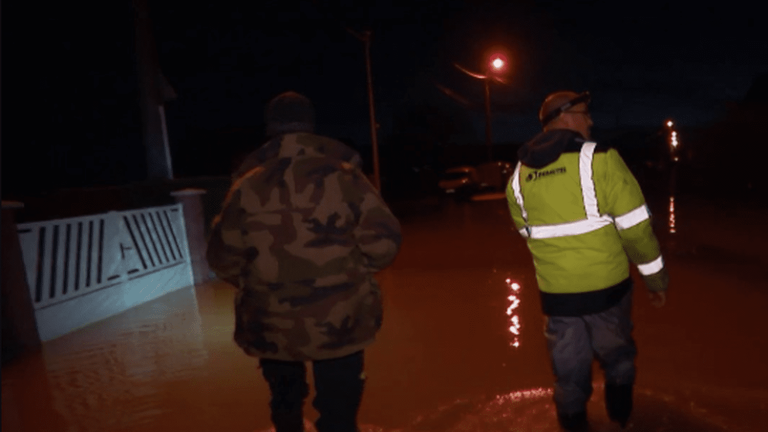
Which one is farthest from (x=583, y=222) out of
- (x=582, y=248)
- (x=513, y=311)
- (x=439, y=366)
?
(x=513, y=311)

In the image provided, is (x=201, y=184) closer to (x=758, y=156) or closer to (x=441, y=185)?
(x=441, y=185)

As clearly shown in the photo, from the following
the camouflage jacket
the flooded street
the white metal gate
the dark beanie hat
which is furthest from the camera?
the white metal gate

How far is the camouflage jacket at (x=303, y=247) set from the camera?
231cm

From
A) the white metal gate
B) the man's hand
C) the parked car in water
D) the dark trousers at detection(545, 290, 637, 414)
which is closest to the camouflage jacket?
the dark trousers at detection(545, 290, 637, 414)

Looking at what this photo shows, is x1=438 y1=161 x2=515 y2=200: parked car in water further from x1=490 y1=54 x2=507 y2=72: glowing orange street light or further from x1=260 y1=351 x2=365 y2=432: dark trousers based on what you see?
x1=260 y1=351 x2=365 y2=432: dark trousers

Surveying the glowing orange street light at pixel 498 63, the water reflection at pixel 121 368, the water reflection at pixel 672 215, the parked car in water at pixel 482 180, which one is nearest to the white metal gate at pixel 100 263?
the water reflection at pixel 121 368

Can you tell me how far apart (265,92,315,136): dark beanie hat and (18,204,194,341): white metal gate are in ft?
14.6

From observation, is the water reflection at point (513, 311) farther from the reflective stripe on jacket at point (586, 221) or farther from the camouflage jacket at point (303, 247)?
the camouflage jacket at point (303, 247)

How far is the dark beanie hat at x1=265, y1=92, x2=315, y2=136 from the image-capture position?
8.04 feet

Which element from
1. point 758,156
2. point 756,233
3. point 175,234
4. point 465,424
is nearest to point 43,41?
point 175,234

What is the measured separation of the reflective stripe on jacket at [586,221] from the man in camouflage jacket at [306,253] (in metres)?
0.89

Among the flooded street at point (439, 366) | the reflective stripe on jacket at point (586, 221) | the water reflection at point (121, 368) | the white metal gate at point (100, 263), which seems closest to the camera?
the reflective stripe on jacket at point (586, 221)

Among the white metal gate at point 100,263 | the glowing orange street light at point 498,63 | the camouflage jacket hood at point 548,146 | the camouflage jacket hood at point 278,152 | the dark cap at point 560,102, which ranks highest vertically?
the glowing orange street light at point 498,63

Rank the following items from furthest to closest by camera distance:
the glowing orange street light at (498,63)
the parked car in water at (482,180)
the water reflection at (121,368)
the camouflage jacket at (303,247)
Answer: the parked car in water at (482,180)
the glowing orange street light at (498,63)
the water reflection at (121,368)
the camouflage jacket at (303,247)
